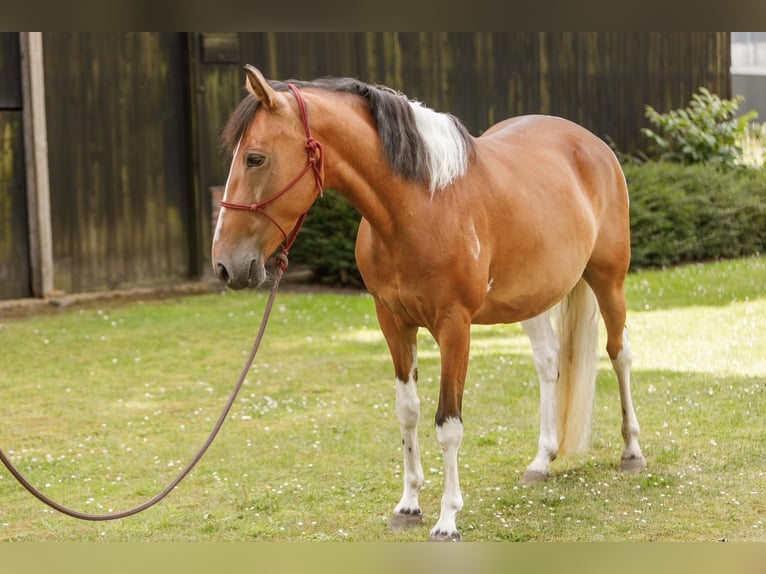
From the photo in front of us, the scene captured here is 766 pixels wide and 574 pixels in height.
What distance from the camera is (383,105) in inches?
169

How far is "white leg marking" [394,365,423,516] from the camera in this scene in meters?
4.75

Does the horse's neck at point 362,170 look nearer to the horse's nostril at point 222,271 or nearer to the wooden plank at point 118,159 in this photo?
the horse's nostril at point 222,271

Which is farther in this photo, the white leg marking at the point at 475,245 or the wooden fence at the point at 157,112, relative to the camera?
the wooden fence at the point at 157,112

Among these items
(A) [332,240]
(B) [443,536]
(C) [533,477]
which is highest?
(A) [332,240]

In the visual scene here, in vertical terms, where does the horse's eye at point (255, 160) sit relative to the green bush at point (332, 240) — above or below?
above

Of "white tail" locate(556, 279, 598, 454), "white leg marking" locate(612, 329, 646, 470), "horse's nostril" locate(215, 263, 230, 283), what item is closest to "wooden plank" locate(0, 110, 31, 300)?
"white tail" locate(556, 279, 598, 454)

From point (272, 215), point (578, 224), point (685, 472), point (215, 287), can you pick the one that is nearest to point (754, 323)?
point (685, 472)

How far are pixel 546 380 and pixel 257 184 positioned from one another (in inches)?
89.7

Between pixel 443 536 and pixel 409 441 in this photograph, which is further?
pixel 409 441

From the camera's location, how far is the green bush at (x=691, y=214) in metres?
12.5

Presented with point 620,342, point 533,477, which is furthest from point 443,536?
point 620,342

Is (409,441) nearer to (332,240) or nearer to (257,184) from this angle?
(257,184)

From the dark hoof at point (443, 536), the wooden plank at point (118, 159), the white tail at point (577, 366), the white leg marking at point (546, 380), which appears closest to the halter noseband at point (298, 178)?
the dark hoof at point (443, 536)

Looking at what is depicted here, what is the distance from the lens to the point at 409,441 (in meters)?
4.82
